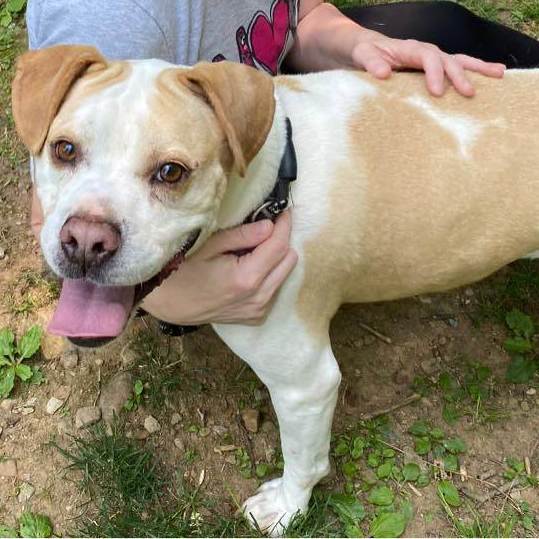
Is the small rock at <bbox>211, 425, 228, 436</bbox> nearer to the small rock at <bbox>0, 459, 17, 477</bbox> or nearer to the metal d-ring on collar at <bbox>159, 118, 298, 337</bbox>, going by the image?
the small rock at <bbox>0, 459, 17, 477</bbox>

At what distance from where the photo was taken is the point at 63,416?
11.8 feet

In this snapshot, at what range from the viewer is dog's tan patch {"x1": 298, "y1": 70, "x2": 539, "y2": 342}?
2.59 meters

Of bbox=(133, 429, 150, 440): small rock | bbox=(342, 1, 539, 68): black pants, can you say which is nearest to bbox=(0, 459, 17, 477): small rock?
bbox=(133, 429, 150, 440): small rock

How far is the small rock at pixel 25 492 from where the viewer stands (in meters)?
3.36

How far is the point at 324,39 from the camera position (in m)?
3.41

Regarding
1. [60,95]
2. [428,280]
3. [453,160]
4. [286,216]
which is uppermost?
[60,95]

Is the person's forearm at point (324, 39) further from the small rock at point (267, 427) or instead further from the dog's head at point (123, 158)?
the small rock at point (267, 427)

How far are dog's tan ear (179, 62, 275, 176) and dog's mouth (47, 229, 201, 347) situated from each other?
0.30 m

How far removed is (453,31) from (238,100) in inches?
78.9

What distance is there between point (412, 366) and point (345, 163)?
1.56 metres

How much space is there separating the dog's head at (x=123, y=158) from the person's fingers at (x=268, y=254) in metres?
0.27

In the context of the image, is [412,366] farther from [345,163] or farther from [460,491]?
[345,163]

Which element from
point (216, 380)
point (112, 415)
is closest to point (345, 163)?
point (216, 380)

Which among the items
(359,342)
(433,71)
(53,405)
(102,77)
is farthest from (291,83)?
(53,405)
